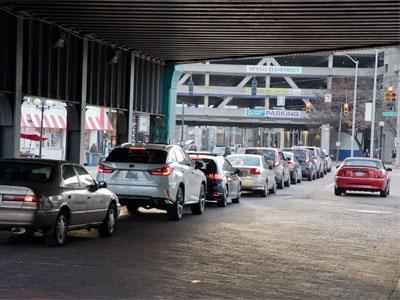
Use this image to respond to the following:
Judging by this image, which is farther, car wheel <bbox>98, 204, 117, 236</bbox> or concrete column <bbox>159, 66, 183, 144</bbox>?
concrete column <bbox>159, 66, 183, 144</bbox>

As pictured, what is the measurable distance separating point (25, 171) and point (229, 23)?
30.4 feet

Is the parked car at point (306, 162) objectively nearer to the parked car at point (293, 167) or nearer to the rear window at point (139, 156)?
the parked car at point (293, 167)

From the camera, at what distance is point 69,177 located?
12312 millimetres

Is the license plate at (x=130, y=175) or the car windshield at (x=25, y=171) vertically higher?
the car windshield at (x=25, y=171)

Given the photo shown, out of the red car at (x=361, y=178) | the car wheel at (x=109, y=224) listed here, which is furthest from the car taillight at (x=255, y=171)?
the car wheel at (x=109, y=224)

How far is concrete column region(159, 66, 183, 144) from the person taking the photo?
3103cm

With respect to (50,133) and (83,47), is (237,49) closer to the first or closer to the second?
(83,47)

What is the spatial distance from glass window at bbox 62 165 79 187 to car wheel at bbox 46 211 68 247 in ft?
1.81

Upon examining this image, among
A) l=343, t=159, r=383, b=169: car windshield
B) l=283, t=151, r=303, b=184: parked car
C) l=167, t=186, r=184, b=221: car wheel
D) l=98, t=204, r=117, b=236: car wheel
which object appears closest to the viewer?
l=98, t=204, r=117, b=236: car wheel

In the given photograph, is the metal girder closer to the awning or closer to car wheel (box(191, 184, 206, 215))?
car wheel (box(191, 184, 206, 215))

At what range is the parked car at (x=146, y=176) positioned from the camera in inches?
634

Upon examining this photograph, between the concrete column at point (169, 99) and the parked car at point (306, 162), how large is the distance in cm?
1087

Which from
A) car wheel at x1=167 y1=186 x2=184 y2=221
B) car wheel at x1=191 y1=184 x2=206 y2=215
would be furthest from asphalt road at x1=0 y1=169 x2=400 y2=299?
car wheel at x1=191 y1=184 x2=206 y2=215

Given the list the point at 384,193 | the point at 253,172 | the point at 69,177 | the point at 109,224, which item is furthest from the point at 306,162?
the point at 69,177
